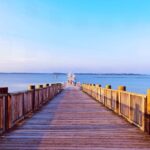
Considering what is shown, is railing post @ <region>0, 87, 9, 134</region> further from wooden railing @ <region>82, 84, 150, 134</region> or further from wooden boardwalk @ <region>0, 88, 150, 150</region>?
wooden railing @ <region>82, 84, 150, 134</region>

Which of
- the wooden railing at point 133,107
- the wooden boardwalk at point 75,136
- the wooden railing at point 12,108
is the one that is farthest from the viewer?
the wooden railing at point 133,107

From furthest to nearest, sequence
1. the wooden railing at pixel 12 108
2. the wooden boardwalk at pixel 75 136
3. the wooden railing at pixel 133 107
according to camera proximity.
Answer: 1. the wooden railing at pixel 133 107
2. the wooden railing at pixel 12 108
3. the wooden boardwalk at pixel 75 136

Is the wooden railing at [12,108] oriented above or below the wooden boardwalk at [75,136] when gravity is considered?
above

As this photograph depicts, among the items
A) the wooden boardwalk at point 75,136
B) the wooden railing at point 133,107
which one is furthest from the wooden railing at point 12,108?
the wooden railing at point 133,107

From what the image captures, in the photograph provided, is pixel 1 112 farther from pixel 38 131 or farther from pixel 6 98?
pixel 38 131

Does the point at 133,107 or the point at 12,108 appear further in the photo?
the point at 133,107

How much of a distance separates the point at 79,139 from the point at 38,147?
129 centimetres

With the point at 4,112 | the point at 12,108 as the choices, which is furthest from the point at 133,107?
the point at 4,112

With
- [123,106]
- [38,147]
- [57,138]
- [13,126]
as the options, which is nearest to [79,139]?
[57,138]

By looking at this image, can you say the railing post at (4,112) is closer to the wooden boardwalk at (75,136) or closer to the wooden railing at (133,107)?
the wooden boardwalk at (75,136)

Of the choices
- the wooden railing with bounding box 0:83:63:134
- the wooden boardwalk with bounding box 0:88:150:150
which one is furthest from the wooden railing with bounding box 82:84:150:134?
the wooden railing with bounding box 0:83:63:134

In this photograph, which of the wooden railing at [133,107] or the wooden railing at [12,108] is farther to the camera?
the wooden railing at [133,107]

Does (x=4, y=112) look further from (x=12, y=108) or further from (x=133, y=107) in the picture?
(x=133, y=107)

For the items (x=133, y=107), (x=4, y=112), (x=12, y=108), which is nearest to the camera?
(x=4, y=112)
